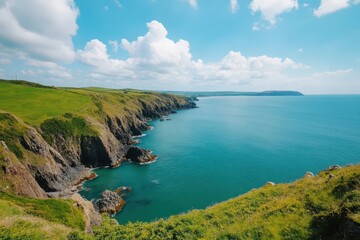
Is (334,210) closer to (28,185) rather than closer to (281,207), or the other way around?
(281,207)

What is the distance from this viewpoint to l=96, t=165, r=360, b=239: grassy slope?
17.8 meters

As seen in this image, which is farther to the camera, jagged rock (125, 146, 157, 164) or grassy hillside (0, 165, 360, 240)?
jagged rock (125, 146, 157, 164)

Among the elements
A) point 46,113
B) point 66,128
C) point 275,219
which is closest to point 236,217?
point 275,219

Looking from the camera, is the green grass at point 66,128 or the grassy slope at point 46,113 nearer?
the grassy slope at point 46,113

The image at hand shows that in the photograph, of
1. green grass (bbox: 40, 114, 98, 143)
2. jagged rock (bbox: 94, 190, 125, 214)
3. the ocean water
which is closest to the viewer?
jagged rock (bbox: 94, 190, 125, 214)

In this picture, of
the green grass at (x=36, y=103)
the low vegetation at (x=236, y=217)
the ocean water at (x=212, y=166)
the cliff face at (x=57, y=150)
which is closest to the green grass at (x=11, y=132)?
the cliff face at (x=57, y=150)

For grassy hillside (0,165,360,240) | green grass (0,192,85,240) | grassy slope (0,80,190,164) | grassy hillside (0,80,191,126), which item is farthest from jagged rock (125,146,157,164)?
green grass (0,192,85,240)

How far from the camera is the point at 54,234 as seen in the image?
61.2ft

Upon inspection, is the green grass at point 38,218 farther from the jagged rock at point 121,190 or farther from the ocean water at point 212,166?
the jagged rock at point 121,190

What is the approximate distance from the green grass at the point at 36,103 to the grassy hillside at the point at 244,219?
53616mm

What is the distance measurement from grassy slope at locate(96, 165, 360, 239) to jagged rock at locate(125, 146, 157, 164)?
2083 inches

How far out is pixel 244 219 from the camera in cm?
2416

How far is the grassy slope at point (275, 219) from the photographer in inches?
701

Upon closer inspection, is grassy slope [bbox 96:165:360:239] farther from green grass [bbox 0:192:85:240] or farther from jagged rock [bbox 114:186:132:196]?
jagged rock [bbox 114:186:132:196]
